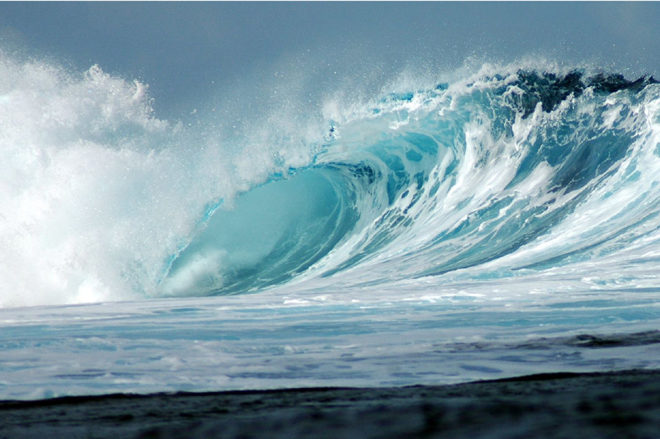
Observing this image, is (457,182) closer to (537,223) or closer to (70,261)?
(537,223)

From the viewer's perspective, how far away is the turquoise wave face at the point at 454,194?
26.2 ft

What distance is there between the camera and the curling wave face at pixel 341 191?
8.74 meters

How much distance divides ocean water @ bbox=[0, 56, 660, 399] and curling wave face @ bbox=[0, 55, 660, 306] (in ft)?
0.09

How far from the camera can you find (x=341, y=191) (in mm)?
11109

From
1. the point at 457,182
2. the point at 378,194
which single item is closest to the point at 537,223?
the point at 457,182

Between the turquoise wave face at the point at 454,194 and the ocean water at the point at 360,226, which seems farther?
the turquoise wave face at the point at 454,194

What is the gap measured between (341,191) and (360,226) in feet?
3.48

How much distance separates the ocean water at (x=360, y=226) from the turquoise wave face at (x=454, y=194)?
3 centimetres

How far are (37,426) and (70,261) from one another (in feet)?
28.0

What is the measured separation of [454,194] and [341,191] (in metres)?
1.92

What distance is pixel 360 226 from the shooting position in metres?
10.2

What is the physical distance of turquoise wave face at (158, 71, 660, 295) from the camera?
7977 millimetres

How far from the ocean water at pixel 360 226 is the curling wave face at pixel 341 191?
0.09 feet

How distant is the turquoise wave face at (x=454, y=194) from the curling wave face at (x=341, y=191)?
0.02 meters
